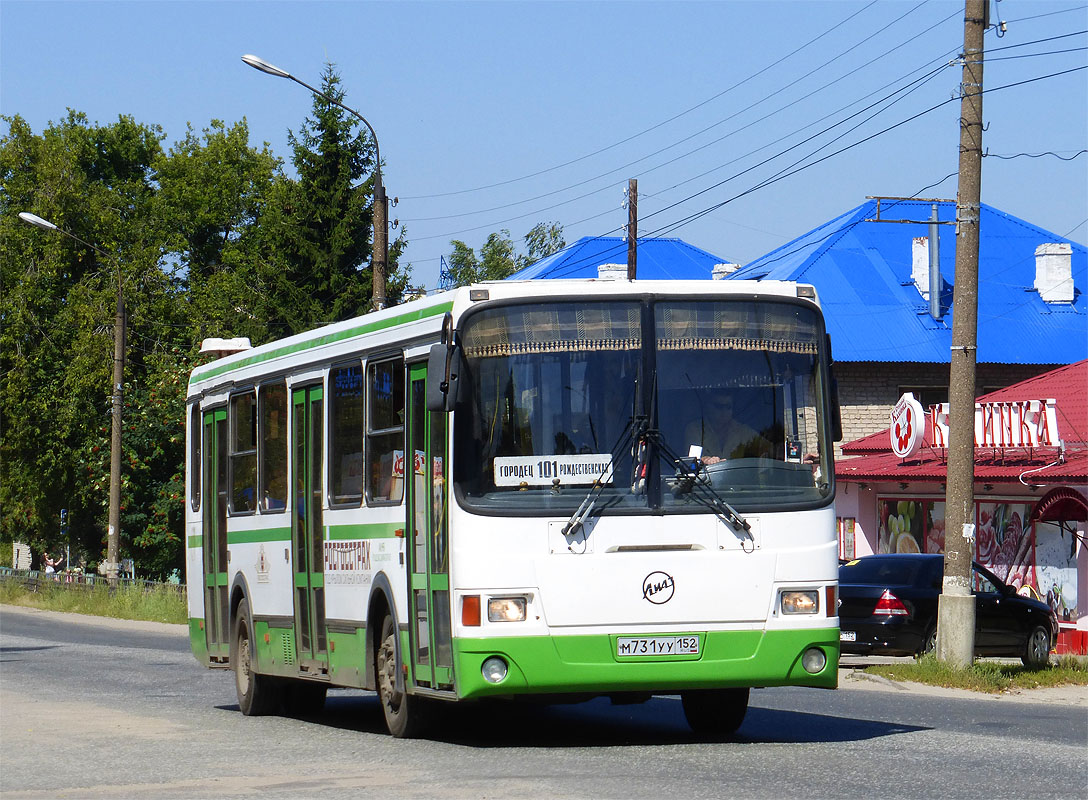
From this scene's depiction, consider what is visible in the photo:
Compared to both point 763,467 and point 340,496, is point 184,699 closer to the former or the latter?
point 340,496

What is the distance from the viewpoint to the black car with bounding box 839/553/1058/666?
1015 inches

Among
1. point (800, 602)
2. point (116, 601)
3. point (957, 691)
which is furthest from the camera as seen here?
point (116, 601)

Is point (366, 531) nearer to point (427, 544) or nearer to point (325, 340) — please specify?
point (427, 544)

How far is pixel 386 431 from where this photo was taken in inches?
525

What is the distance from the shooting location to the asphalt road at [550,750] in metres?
10.2

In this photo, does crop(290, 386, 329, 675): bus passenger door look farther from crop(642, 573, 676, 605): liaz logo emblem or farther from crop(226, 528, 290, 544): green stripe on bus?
crop(642, 573, 676, 605): liaz logo emblem

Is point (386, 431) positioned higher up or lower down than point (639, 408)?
lower down

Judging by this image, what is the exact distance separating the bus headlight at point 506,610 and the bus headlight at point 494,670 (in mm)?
240

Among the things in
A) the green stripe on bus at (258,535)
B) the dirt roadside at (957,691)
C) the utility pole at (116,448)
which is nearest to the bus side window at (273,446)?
the green stripe on bus at (258,535)

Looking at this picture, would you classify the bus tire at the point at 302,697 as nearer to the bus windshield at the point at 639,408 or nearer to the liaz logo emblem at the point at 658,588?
the bus windshield at the point at 639,408

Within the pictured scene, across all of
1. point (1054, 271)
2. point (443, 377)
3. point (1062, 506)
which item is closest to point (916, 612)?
point (1062, 506)

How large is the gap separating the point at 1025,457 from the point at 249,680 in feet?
65.4

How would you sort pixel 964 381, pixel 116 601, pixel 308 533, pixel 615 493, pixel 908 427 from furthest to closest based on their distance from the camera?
pixel 116 601 → pixel 908 427 → pixel 964 381 → pixel 308 533 → pixel 615 493

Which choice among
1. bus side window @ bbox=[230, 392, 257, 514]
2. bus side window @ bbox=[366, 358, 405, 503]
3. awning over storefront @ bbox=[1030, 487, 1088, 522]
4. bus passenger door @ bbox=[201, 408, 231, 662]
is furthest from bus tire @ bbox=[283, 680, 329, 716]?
awning over storefront @ bbox=[1030, 487, 1088, 522]
